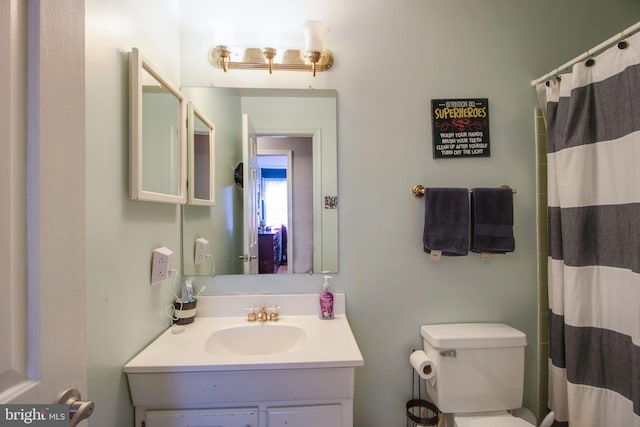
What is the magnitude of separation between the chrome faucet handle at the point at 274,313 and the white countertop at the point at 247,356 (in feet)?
0.06

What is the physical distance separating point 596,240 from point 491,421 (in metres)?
0.86

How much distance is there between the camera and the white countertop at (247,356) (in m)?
0.95

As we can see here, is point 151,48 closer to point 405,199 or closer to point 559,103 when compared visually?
point 405,199

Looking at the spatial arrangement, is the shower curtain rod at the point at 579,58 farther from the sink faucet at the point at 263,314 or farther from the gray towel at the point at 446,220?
the sink faucet at the point at 263,314

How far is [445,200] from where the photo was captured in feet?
4.55

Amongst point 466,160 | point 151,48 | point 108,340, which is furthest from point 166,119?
point 466,160

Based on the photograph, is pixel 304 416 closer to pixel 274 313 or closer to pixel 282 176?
pixel 274 313

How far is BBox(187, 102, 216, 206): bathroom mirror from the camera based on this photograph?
4.36 feet

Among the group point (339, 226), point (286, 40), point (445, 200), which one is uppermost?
point (286, 40)

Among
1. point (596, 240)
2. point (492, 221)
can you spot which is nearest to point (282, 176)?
point (492, 221)

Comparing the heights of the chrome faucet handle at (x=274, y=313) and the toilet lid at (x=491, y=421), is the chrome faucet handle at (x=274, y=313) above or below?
above

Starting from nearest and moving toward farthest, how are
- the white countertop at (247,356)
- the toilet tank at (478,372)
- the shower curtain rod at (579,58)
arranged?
the white countertop at (247,356)
the shower curtain rod at (579,58)
the toilet tank at (478,372)

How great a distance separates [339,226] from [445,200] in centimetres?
52

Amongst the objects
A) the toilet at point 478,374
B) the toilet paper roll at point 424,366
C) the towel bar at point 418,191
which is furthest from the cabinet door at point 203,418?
the towel bar at point 418,191
